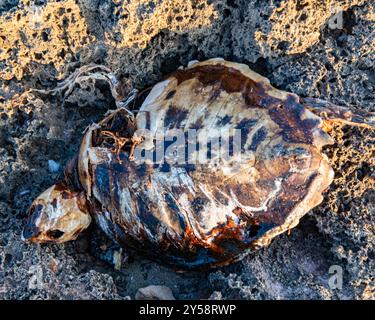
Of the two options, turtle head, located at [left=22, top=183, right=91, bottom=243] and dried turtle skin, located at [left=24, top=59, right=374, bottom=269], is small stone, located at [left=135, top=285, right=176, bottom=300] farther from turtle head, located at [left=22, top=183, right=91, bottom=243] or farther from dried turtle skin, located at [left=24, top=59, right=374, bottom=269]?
turtle head, located at [left=22, top=183, right=91, bottom=243]

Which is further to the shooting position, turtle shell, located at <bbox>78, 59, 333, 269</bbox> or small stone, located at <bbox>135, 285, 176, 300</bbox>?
small stone, located at <bbox>135, 285, 176, 300</bbox>

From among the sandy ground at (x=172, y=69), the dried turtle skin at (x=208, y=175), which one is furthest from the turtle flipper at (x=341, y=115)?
the sandy ground at (x=172, y=69)

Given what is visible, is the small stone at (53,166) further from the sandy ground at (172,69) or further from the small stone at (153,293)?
the small stone at (153,293)

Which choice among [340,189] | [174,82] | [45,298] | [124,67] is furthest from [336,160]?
[45,298]

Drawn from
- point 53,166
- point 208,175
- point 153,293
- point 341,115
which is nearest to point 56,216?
point 53,166

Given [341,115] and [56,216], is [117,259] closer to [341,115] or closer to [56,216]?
[56,216]

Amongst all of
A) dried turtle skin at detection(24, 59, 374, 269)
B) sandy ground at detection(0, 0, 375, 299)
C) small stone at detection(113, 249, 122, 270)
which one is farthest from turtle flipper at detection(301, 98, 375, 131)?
small stone at detection(113, 249, 122, 270)

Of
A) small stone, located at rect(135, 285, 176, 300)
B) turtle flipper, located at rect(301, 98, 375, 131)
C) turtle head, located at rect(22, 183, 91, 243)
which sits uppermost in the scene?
turtle flipper, located at rect(301, 98, 375, 131)
